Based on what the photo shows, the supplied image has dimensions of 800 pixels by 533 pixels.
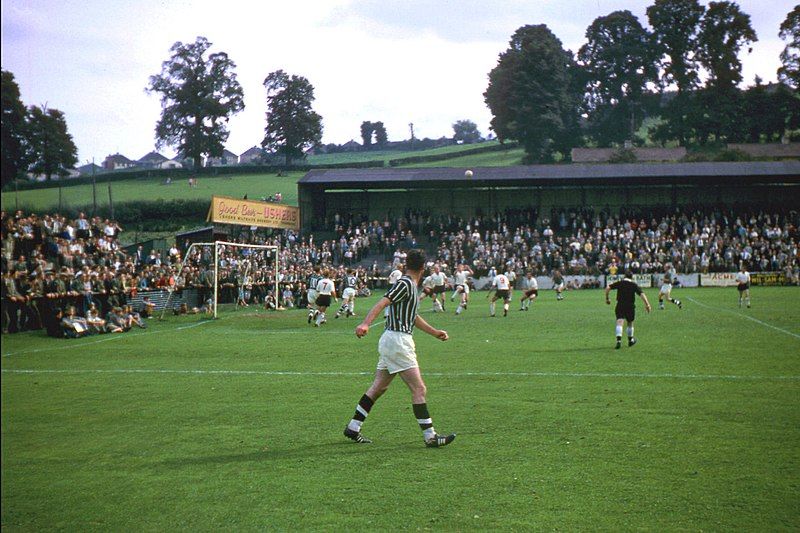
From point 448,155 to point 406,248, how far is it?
42.4 m

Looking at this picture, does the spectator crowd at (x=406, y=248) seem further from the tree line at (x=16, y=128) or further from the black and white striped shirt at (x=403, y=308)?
the tree line at (x=16, y=128)

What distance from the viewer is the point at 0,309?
6.72 feet

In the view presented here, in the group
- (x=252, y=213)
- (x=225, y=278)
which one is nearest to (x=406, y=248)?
(x=252, y=213)

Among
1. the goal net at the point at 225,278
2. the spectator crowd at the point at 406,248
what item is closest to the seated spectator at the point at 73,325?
the spectator crowd at the point at 406,248

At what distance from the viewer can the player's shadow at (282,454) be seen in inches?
293

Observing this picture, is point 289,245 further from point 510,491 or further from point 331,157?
point 331,157

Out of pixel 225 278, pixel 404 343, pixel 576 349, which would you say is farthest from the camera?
pixel 225 278

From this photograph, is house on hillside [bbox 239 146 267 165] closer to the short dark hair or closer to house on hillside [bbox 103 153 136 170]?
house on hillside [bbox 103 153 136 170]

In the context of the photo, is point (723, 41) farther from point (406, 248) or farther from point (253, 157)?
point (253, 157)

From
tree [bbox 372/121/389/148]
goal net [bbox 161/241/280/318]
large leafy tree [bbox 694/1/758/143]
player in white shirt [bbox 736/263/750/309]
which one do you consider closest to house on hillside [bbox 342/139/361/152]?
tree [bbox 372/121/389/148]

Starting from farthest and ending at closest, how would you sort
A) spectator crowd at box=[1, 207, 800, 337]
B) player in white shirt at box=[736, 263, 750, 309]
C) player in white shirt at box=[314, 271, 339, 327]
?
player in white shirt at box=[736, 263, 750, 309]
spectator crowd at box=[1, 207, 800, 337]
player in white shirt at box=[314, 271, 339, 327]

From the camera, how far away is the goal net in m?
30.6

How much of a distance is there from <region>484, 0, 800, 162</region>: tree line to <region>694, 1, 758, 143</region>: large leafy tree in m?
0.10

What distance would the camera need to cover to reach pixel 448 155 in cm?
9150
